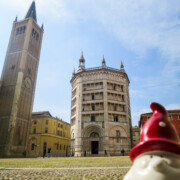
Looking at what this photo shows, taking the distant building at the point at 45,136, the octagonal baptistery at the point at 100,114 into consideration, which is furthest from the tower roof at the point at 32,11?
the distant building at the point at 45,136

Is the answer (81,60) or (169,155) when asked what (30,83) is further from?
(169,155)

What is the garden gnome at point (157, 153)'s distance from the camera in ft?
5.62

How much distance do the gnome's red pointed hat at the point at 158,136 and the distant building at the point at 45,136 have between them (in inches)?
2064

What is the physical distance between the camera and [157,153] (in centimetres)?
186

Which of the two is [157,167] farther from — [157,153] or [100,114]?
[100,114]

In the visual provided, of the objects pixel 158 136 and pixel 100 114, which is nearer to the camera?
pixel 158 136

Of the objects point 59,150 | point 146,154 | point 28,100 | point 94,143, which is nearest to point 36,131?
point 59,150

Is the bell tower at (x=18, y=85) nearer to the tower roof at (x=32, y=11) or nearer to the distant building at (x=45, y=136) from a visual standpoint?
the tower roof at (x=32, y=11)

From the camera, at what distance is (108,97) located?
41.1 meters

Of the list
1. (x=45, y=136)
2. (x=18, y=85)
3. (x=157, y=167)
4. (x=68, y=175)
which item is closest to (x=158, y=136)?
(x=157, y=167)

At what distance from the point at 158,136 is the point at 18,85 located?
1613 inches

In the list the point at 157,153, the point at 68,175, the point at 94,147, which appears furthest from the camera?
the point at 94,147

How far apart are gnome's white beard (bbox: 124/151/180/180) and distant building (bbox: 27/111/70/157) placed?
52460 millimetres

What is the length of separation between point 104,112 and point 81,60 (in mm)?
17864
